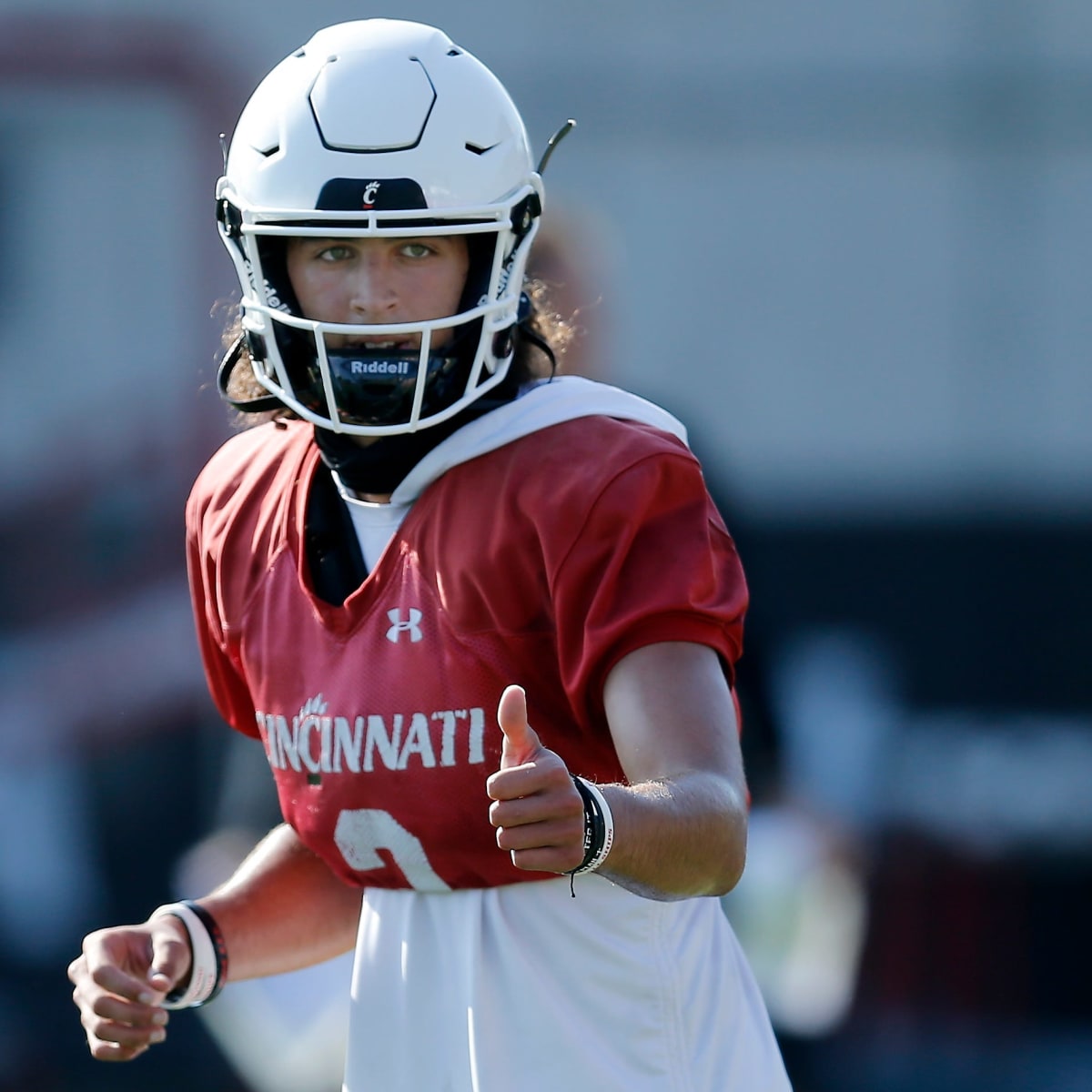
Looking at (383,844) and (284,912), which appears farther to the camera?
(284,912)

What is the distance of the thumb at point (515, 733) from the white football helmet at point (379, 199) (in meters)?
0.57

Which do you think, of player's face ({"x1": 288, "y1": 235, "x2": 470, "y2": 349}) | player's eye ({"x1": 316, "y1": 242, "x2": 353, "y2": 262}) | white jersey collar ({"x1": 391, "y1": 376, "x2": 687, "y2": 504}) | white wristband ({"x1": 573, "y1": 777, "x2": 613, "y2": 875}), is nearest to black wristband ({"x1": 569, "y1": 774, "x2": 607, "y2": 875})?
white wristband ({"x1": 573, "y1": 777, "x2": 613, "y2": 875})

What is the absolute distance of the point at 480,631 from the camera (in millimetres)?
2025

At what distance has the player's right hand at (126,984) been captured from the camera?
2.10 meters

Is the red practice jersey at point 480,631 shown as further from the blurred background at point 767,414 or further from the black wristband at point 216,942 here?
the blurred background at point 767,414

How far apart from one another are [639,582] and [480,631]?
0.60ft

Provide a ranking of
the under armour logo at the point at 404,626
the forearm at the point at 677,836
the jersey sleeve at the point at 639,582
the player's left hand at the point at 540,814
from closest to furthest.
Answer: the player's left hand at the point at 540,814, the forearm at the point at 677,836, the jersey sleeve at the point at 639,582, the under armour logo at the point at 404,626

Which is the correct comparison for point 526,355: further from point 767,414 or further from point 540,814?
point 767,414

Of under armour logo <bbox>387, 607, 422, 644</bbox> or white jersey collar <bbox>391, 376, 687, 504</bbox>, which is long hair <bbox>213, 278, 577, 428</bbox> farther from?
under armour logo <bbox>387, 607, 422, 644</bbox>

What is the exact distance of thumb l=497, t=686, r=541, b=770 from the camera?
1.63 metres

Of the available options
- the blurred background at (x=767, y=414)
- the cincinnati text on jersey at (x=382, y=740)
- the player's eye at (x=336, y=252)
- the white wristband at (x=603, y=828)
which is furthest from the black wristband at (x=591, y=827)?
the blurred background at (x=767, y=414)

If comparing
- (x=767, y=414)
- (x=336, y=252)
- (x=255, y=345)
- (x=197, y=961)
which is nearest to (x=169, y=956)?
(x=197, y=961)

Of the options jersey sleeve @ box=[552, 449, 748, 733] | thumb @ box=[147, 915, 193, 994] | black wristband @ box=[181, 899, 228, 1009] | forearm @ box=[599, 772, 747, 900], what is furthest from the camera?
black wristband @ box=[181, 899, 228, 1009]

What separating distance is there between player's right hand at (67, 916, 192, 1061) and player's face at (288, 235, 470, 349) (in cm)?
72
